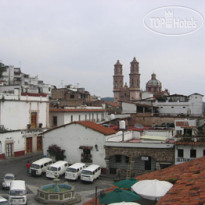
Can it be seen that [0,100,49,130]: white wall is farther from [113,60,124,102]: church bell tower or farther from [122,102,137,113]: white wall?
[113,60,124,102]: church bell tower

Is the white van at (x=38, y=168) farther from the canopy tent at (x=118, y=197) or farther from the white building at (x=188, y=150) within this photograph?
the canopy tent at (x=118, y=197)

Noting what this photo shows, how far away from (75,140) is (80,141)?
0.61 meters

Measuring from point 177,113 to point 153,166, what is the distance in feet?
101

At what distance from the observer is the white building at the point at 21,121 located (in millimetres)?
32281

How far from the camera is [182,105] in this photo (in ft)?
180

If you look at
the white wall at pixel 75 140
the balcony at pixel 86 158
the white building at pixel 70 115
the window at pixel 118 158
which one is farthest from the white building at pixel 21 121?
the window at pixel 118 158

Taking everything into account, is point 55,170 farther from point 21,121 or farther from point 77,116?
point 77,116

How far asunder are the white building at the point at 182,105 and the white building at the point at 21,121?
26170 millimetres

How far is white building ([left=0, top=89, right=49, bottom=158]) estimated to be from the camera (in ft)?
106

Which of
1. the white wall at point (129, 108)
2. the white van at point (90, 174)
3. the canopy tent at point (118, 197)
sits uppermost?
the white wall at point (129, 108)

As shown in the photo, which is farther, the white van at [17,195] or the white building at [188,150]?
the white building at [188,150]

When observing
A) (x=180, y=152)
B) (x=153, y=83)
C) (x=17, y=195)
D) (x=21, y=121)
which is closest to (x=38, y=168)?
(x=17, y=195)

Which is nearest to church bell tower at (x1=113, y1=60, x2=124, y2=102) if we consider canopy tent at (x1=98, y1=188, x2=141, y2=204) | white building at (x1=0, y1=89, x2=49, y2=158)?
white building at (x1=0, y1=89, x2=49, y2=158)

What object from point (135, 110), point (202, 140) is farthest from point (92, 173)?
point (135, 110)
